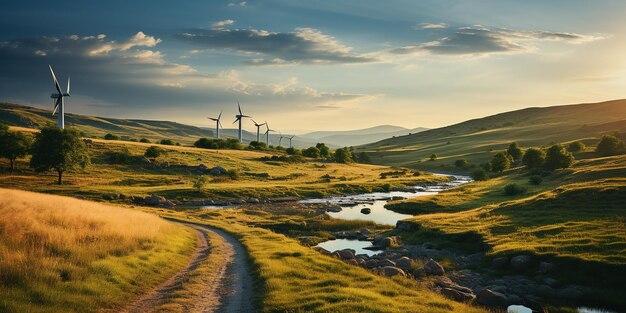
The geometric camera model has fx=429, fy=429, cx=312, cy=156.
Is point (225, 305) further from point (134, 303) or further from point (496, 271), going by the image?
point (496, 271)

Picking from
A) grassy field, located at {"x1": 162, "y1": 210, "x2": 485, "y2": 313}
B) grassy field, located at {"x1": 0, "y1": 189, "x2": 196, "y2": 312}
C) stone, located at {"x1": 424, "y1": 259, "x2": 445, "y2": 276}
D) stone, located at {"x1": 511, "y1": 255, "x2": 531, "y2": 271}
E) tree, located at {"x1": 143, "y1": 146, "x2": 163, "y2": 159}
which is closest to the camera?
grassy field, located at {"x1": 0, "y1": 189, "x2": 196, "y2": 312}

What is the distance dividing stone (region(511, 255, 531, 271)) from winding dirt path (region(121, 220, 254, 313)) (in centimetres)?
2387

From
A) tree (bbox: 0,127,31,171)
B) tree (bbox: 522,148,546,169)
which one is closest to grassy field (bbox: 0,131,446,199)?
tree (bbox: 0,127,31,171)

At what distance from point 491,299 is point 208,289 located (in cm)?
1933

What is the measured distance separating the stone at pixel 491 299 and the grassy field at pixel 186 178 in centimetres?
7707

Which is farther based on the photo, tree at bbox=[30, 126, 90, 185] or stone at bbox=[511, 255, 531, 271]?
tree at bbox=[30, 126, 90, 185]

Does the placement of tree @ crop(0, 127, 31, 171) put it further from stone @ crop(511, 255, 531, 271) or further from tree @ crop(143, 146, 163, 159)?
stone @ crop(511, 255, 531, 271)

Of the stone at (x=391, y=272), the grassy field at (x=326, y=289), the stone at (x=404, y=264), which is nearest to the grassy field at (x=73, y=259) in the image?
the grassy field at (x=326, y=289)

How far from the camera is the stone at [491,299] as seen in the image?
29.7m

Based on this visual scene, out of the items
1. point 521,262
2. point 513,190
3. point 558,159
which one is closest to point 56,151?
point 521,262

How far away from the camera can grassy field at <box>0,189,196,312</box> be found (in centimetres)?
1820

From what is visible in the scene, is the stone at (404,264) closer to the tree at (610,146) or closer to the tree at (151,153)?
the tree at (610,146)

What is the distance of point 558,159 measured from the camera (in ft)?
316

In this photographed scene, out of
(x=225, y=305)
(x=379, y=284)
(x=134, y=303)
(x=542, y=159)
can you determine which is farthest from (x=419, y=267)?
(x=542, y=159)
